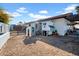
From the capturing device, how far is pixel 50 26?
175 inches

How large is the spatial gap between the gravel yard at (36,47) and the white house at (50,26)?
14 centimetres

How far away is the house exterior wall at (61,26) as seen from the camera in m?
4.41

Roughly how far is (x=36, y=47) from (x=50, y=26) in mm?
563

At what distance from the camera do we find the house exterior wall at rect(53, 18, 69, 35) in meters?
4.41

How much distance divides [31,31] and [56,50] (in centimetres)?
70

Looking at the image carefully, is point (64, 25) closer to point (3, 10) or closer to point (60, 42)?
point (60, 42)

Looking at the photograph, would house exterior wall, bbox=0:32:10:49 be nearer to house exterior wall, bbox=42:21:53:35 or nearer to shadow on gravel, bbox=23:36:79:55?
shadow on gravel, bbox=23:36:79:55

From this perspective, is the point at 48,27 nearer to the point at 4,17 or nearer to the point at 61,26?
the point at 61,26

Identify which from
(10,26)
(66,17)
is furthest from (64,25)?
(10,26)

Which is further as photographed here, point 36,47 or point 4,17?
point 4,17

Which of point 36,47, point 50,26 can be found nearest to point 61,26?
point 50,26

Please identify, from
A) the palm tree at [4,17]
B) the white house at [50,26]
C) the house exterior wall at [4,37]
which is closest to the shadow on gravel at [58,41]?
the white house at [50,26]

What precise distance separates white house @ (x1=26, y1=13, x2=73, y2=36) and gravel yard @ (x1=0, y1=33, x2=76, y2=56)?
143mm

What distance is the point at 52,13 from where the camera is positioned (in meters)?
4.29
